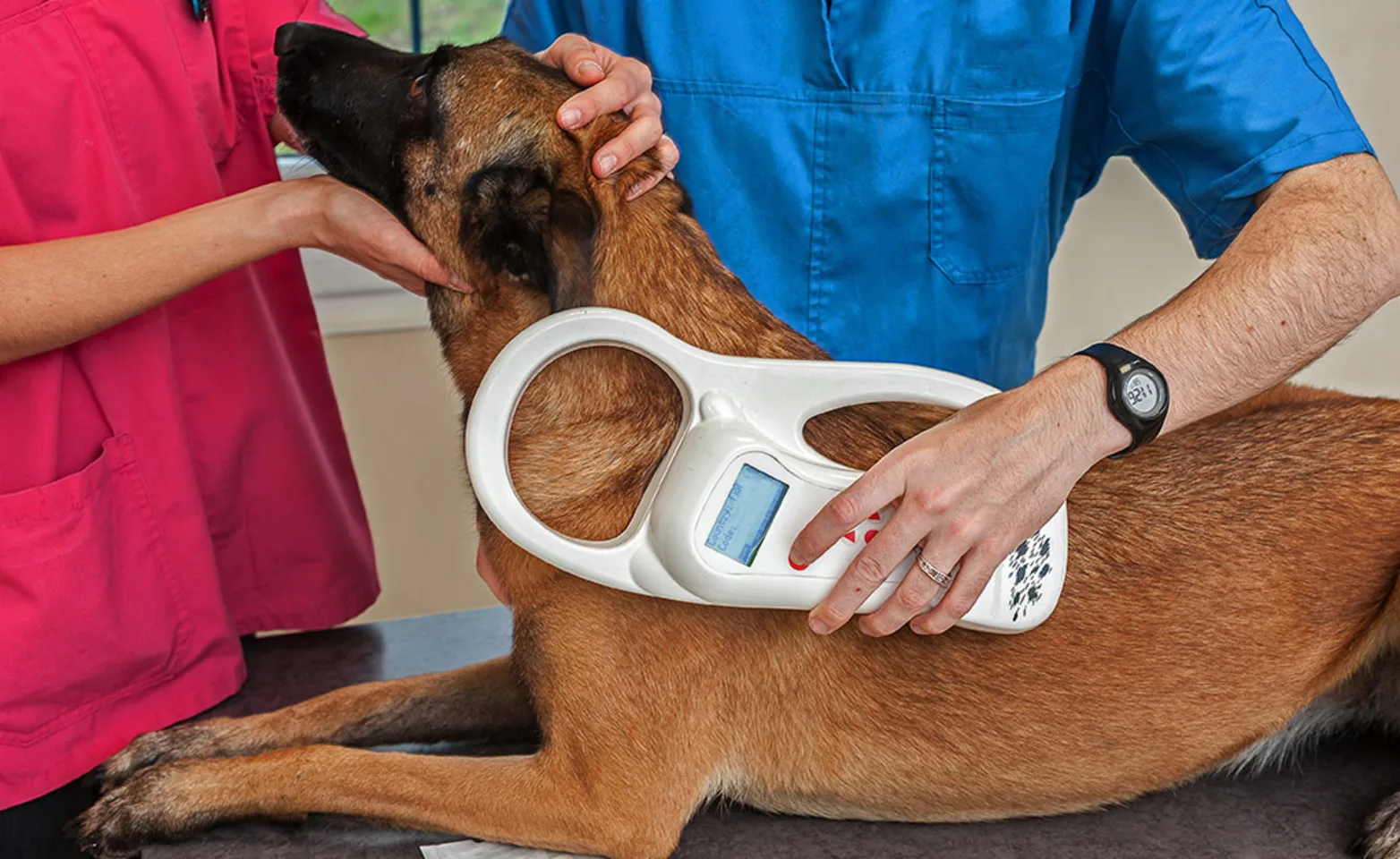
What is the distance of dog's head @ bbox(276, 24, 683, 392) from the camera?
139cm

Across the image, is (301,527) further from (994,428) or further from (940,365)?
(994,428)

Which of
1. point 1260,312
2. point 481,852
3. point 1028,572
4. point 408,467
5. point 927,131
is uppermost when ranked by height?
point 927,131

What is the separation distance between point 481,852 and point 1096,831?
0.69 metres

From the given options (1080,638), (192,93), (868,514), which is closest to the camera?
(868,514)

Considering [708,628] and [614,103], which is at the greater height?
[614,103]

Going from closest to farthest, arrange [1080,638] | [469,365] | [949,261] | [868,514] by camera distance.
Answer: [868,514] < [1080,638] < [469,365] < [949,261]

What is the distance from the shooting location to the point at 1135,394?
1.20 meters

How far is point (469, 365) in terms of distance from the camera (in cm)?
150

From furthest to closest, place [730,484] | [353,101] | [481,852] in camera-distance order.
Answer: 1. [353,101]
2. [481,852]
3. [730,484]

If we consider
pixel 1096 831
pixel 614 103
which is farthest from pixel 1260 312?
pixel 614 103

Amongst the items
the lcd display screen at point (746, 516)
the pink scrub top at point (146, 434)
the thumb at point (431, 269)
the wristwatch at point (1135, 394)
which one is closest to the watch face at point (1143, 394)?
the wristwatch at point (1135, 394)

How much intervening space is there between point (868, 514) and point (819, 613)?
0.41 ft

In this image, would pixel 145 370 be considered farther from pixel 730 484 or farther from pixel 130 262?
pixel 730 484

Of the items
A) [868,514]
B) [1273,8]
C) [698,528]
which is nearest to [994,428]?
[868,514]
